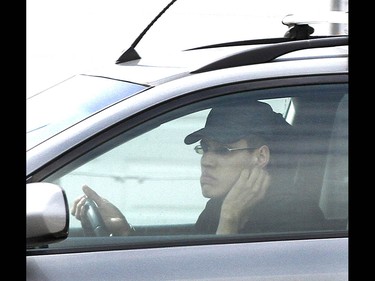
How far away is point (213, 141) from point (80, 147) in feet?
1.27

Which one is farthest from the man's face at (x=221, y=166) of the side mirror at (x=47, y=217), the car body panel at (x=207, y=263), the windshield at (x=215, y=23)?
the windshield at (x=215, y=23)

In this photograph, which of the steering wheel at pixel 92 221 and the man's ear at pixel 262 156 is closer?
the steering wheel at pixel 92 221

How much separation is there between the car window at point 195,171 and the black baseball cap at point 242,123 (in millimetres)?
21

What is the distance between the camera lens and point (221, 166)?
231 cm

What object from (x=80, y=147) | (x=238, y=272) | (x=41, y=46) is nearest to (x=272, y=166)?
(x=238, y=272)

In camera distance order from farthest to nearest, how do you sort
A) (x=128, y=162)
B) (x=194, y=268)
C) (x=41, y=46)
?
(x=41, y=46)
(x=128, y=162)
(x=194, y=268)

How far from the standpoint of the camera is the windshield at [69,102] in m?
2.32

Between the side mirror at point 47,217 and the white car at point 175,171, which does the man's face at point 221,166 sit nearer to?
the white car at point 175,171

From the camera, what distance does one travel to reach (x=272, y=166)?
229 centimetres

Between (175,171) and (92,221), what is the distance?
0.26m

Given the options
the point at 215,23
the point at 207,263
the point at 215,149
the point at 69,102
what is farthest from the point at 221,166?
the point at 215,23

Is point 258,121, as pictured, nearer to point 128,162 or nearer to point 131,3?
point 128,162

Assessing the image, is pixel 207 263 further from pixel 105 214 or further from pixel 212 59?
pixel 212 59

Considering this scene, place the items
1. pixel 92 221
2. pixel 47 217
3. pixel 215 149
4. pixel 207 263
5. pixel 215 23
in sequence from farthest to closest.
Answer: pixel 215 23 < pixel 215 149 < pixel 92 221 < pixel 207 263 < pixel 47 217
